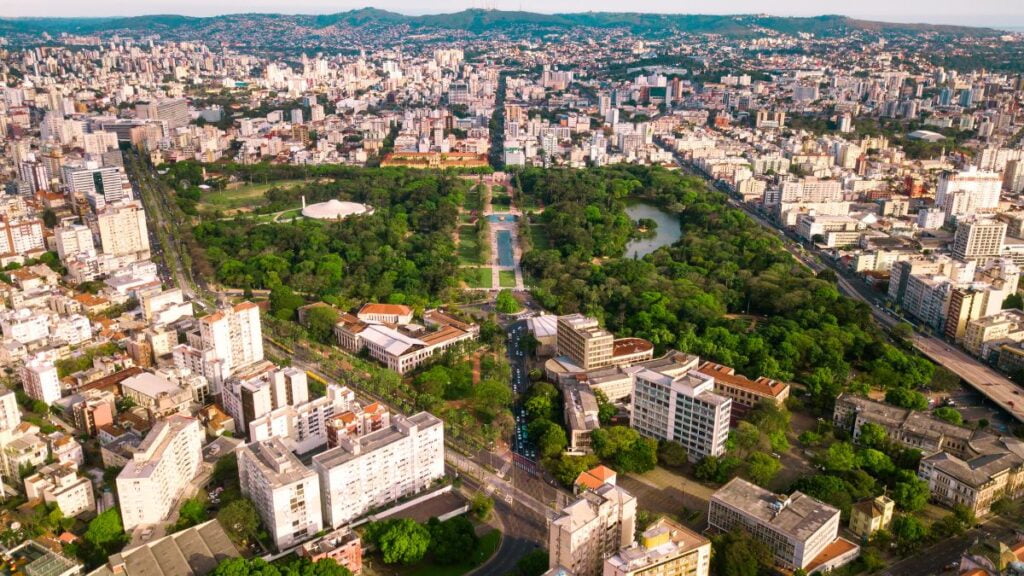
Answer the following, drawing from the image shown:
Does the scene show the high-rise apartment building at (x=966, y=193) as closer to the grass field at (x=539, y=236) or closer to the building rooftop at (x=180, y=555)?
the grass field at (x=539, y=236)

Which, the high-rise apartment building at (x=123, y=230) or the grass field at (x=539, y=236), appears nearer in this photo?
the high-rise apartment building at (x=123, y=230)

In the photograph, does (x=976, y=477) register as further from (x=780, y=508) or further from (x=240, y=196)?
(x=240, y=196)

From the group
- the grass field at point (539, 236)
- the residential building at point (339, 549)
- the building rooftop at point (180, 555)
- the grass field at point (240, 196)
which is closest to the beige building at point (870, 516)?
the residential building at point (339, 549)

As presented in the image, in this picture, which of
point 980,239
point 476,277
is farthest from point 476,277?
point 980,239

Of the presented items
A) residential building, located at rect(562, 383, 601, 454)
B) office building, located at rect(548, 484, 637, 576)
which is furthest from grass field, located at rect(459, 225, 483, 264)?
office building, located at rect(548, 484, 637, 576)

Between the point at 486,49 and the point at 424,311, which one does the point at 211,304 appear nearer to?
the point at 424,311

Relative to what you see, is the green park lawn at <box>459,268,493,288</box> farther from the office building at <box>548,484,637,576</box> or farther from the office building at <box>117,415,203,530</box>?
the office building at <box>548,484,637,576</box>
